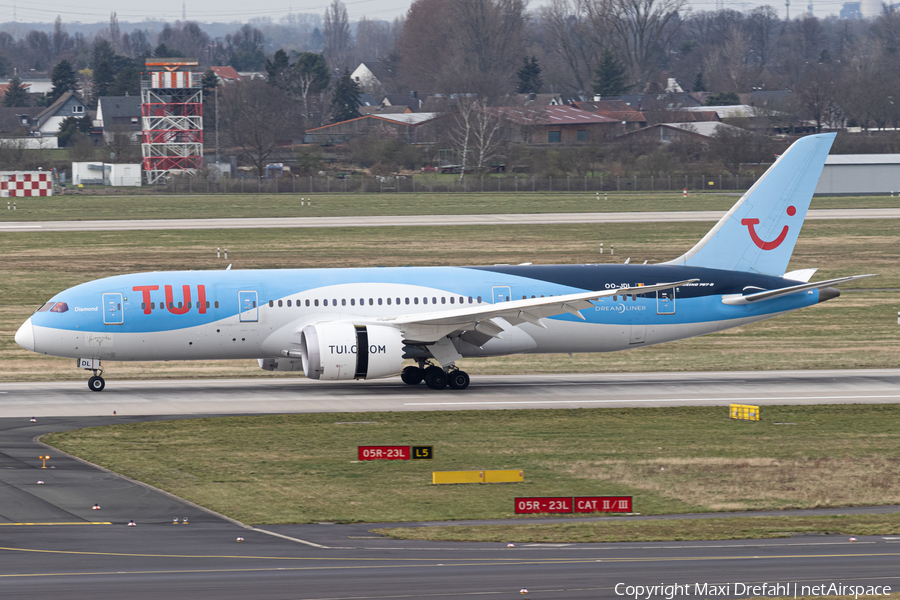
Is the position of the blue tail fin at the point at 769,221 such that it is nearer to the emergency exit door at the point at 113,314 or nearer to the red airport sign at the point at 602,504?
the red airport sign at the point at 602,504

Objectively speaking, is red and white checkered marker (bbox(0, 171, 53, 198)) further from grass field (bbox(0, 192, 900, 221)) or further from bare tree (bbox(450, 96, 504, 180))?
bare tree (bbox(450, 96, 504, 180))

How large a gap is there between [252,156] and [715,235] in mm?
119451

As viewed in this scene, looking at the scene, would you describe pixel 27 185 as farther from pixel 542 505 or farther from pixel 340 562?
pixel 340 562

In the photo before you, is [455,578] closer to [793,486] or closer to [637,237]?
[793,486]

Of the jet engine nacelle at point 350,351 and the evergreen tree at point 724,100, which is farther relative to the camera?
the evergreen tree at point 724,100

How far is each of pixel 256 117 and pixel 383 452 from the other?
412 feet

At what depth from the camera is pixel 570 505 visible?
22469 mm

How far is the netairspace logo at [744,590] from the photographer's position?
16.3 metres

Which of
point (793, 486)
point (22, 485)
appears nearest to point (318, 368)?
point (22, 485)

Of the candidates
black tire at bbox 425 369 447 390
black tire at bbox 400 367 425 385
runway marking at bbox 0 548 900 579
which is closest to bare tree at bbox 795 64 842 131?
black tire at bbox 400 367 425 385

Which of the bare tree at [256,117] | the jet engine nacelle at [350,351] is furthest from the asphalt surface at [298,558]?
the bare tree at [256,117]

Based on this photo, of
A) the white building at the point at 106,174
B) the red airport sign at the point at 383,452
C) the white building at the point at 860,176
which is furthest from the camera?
the white building at the point at 106,174

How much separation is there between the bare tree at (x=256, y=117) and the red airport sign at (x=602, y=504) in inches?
4817

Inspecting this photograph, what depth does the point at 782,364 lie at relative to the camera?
140 ft
